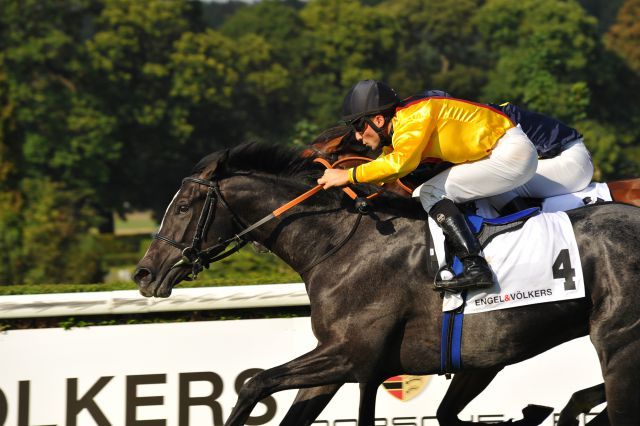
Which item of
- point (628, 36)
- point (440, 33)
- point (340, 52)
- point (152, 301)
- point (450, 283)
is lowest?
point (450, 283)

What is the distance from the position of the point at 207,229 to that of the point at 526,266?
161 cm

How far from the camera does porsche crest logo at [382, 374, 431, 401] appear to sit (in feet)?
20.7

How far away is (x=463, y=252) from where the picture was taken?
16.3 feet

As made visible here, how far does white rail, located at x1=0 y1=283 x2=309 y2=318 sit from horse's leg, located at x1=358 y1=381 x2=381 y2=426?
3.64 feet

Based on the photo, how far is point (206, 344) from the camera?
630 centimetres

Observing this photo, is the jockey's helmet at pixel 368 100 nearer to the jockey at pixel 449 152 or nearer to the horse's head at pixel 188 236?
the jockey at pixel 449 152

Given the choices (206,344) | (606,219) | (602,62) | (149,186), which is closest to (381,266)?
(606,219)

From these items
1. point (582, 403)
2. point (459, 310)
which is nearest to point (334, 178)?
point (459, 310)

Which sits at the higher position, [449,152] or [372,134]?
[372,134]

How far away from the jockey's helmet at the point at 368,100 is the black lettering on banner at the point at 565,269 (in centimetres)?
110

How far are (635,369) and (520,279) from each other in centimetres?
67

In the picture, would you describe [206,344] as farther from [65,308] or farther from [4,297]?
[4,297]

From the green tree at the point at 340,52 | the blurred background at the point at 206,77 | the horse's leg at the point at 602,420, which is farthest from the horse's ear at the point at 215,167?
the green tree at the point at 340,52

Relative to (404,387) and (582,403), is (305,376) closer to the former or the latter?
(404,387)
